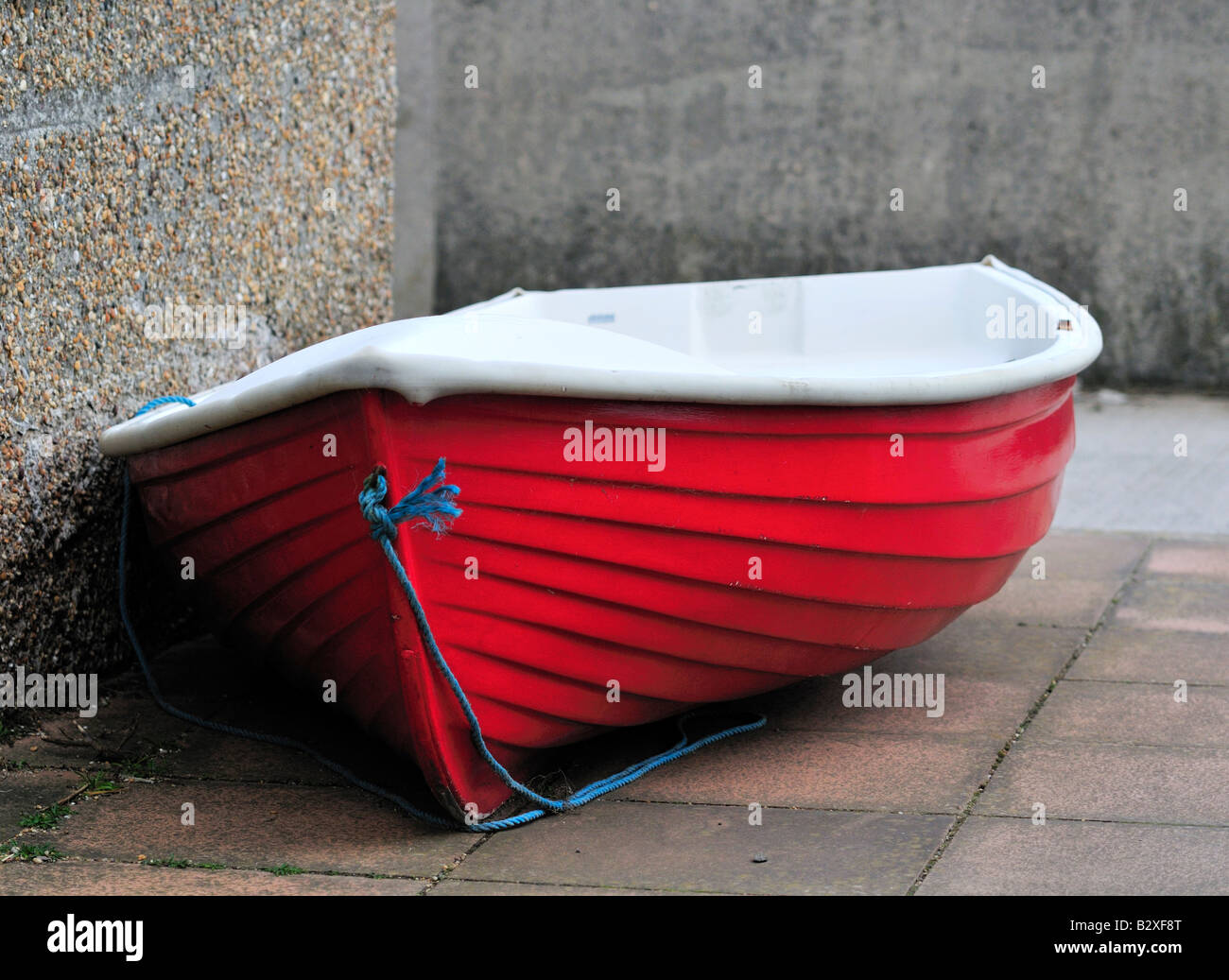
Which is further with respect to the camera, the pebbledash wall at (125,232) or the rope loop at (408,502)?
the pebbledash wall at (125,232)

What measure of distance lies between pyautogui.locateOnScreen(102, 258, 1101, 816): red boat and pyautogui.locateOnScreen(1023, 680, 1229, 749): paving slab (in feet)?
1.39

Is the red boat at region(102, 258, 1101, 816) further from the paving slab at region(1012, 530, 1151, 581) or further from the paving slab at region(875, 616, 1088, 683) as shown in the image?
the paving slab at region(1012, 530, 1151, 581)

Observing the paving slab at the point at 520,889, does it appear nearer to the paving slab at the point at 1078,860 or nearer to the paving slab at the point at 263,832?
the paving slab at the point at 263,832

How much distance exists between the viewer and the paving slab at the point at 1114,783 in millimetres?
2678

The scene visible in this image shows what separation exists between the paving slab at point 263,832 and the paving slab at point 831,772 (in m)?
0.48

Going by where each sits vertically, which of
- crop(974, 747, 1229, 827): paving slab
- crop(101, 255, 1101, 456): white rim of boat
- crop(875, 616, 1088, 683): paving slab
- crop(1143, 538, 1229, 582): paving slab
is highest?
crop(101, 255, 1101, 456): white rim of boat

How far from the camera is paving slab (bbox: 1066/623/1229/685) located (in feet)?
11.7

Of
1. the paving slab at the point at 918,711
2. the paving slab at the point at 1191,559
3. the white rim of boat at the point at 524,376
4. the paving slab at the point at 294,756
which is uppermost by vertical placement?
the white rim of boat at the point at 524,376

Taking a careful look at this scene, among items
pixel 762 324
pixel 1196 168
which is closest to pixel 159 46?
pixel 762 324

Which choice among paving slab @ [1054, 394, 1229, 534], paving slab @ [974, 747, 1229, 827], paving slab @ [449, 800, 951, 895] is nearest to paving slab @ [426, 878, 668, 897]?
paving slab @ [449, 800, 951, 895]

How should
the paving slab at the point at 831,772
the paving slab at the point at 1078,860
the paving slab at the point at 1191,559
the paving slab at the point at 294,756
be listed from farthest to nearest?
the paving slab at the point at 1191,559 < the paving slab at the point at 294,756 < the paving slab at the point at 831,772 < the paving slab at the point at 1078,860

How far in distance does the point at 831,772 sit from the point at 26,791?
1674mm

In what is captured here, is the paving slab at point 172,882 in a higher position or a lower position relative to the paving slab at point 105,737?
higher

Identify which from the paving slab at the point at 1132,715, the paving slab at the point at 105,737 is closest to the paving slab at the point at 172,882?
the paving slab at the point at 105,737
